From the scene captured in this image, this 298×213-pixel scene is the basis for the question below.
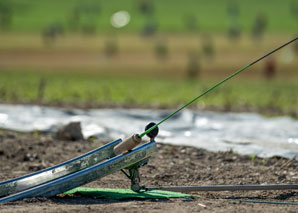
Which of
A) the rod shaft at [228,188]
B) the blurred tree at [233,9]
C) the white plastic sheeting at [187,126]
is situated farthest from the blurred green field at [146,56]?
the rod shaft at [228,188]

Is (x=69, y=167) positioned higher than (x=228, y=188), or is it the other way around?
(x=69, y=167)

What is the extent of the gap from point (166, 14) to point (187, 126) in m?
90.6

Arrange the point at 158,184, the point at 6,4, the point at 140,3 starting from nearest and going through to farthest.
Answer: the point at 158,184, the point at 6,4, the point at 140,3

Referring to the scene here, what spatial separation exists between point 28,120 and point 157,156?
275 centimetres

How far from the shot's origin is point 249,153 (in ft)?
20.4

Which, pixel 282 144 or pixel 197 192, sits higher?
pixel 282 144

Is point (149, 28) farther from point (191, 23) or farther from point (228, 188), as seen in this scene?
point (228, 188)

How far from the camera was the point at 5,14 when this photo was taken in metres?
83.9

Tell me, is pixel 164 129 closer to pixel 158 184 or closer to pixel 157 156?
pixel 157 156

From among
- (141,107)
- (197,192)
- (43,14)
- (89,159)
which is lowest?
(197,192)

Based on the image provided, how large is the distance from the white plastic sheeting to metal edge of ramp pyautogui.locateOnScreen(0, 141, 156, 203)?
2.45m

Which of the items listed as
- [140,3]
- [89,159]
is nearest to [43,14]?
[140,3]

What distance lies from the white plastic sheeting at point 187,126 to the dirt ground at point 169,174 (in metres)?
0.28

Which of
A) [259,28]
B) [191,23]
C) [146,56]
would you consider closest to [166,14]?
[191,23]
